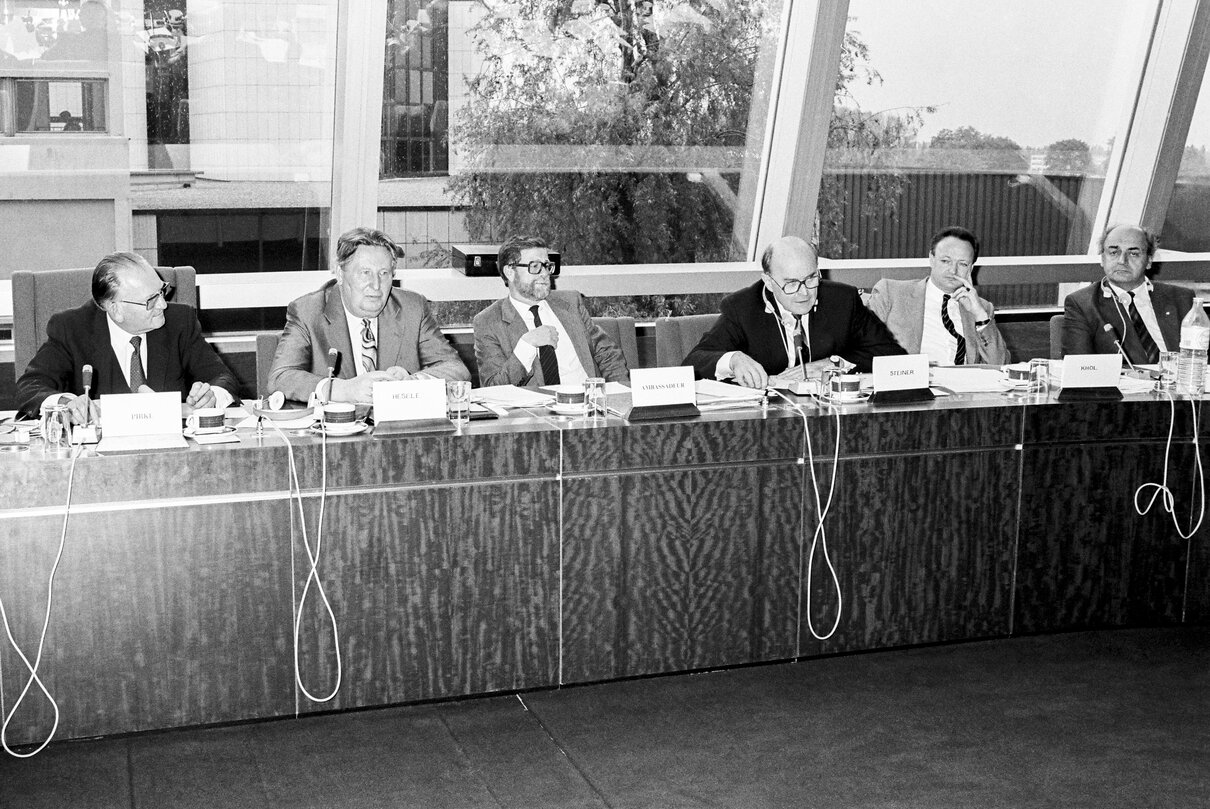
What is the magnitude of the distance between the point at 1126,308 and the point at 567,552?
2.75 metres

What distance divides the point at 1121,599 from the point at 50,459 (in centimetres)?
275

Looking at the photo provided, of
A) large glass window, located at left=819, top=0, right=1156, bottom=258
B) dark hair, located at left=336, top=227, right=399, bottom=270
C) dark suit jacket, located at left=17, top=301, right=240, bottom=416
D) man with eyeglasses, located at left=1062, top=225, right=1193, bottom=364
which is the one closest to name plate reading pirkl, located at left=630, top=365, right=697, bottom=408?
dark hair, located at left=336, top=227, right=399, bottom=270

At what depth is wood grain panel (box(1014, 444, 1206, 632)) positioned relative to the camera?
10.8 ft

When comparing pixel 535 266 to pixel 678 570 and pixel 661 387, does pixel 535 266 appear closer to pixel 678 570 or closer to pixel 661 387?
pixel 661 387

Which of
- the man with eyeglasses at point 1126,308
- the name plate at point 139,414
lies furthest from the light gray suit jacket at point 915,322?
the name plate at point 139,414

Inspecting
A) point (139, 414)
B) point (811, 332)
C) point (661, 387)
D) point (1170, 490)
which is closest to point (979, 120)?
point (811, 332)

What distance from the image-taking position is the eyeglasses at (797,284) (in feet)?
12.4

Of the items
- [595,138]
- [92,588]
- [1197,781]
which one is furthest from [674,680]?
[595,138]

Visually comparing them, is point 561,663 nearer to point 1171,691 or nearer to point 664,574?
point 664,574

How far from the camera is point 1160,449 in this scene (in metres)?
3.38

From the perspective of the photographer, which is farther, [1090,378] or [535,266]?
[535,266]

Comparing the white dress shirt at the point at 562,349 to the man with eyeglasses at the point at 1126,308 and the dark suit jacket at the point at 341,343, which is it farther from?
the man with eyeglasses at the point at 1126,308

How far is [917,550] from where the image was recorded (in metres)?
3.19

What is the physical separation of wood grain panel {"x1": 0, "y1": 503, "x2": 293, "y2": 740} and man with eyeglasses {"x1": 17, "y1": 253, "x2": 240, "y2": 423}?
62 centimetres
